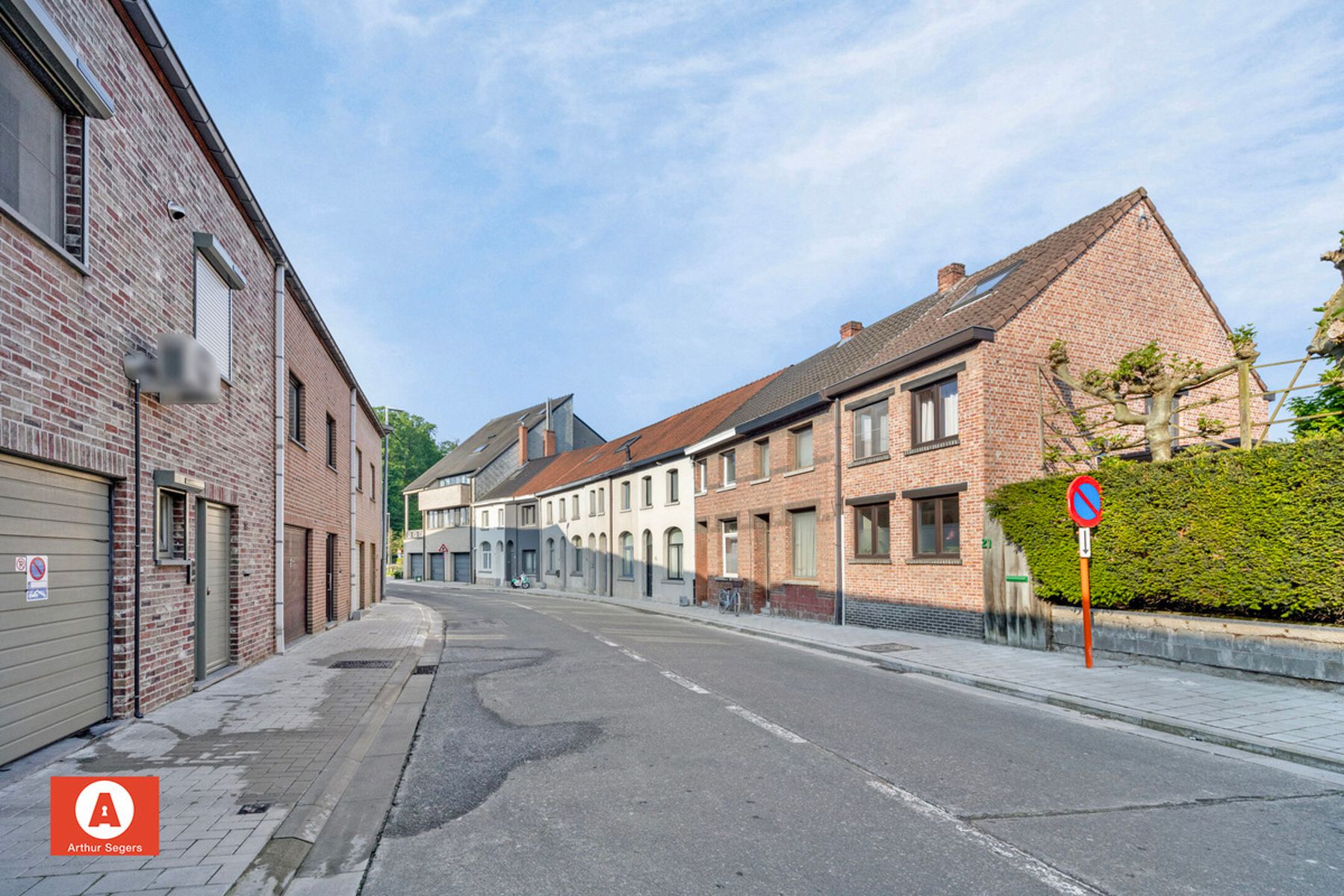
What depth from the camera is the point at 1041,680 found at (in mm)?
10242

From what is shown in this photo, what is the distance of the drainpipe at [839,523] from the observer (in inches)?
755

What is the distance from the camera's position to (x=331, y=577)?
62.7 ft

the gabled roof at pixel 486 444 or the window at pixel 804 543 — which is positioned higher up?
the gabled roof at pixel 486 444

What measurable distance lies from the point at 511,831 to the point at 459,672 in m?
6.63

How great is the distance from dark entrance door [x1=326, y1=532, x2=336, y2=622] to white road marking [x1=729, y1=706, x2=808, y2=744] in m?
13.0

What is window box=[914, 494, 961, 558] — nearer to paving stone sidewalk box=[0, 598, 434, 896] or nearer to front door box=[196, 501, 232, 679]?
paving stone sidewalk box=[0, 598, 434, 896]

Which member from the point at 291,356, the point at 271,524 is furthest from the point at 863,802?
the point at 291,356

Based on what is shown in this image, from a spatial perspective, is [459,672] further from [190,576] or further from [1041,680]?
[1041,680]

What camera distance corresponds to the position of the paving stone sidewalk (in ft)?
12.8

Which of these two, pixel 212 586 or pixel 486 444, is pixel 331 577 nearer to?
pixel 212 586

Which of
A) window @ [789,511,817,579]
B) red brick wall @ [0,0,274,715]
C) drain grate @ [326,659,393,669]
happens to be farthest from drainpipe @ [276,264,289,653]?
window @ [789,511,817,579]

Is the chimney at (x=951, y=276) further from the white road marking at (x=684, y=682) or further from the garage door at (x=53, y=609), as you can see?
the garage door at (x=53, y=609)

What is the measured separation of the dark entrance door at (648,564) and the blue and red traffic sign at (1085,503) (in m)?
Answer: 21.6

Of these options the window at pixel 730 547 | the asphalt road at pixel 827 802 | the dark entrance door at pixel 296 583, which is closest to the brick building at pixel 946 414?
the window at pixel 730 547
